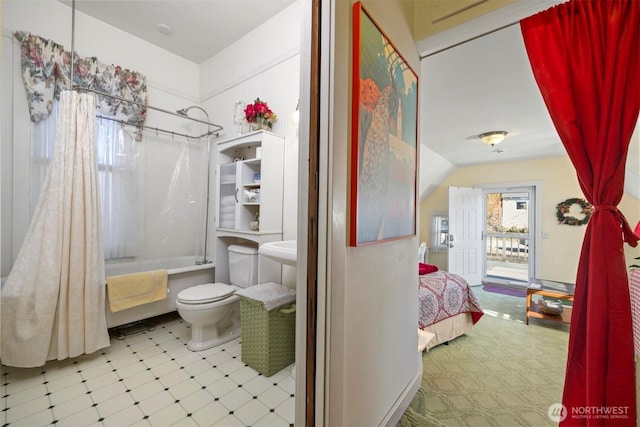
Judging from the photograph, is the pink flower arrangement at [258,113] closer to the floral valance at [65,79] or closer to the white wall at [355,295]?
the floral valance at [65,79]

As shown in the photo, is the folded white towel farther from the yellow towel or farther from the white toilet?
the yellow towel

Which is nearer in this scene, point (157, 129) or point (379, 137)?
point (379, 137)

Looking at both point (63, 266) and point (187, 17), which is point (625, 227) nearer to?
point (63, 266)

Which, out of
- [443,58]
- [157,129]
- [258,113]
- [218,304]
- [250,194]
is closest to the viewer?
[443,58]

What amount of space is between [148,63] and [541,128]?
4.65m

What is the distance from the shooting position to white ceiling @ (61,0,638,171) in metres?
2.00

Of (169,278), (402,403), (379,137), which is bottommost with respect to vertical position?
(402,403)

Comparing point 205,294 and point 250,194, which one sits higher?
point 250,194

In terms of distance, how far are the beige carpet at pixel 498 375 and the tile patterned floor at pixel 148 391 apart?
1075 millimetres

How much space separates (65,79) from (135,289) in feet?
6.26

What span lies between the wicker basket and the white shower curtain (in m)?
1.14

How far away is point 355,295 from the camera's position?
1123 millimetres

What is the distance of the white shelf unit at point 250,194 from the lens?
7.58 feet

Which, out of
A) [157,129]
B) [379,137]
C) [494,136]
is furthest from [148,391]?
[494,136]
